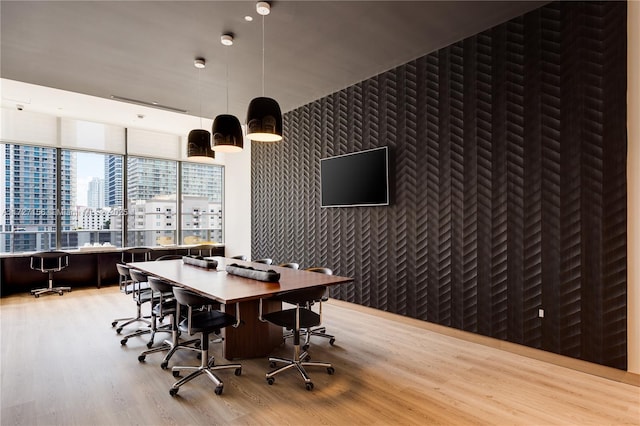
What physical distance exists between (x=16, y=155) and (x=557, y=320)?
8.93 metres

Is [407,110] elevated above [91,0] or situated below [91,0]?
below

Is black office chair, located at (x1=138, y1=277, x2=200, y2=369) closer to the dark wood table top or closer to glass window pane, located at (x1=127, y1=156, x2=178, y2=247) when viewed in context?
the dark wood table top

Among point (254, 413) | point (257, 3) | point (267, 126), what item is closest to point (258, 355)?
point (254, 413)

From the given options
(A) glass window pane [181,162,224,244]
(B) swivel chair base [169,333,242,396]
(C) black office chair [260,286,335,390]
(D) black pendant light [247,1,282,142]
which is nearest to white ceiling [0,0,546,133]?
(D) black pendant light [247,1,282,142]

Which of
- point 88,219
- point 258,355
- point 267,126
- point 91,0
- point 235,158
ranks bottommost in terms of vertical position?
point 258,355

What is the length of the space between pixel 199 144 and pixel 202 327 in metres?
2.34

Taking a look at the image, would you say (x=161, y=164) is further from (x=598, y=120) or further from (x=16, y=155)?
(x=598, y=120)

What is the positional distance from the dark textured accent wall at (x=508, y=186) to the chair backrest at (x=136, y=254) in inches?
177

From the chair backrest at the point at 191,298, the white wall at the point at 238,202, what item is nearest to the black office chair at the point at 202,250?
the white wall at the point at 238,202

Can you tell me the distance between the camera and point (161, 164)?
8.57 m

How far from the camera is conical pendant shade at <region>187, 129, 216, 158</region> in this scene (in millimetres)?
4301

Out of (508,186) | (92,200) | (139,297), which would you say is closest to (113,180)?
(92,200)

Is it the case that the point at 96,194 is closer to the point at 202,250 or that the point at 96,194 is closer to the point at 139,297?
the point at 202,250

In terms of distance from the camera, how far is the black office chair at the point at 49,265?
6.40 m
